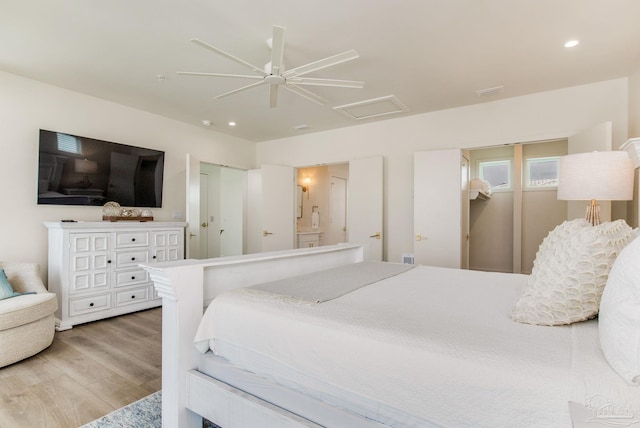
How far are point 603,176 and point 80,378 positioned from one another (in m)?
4.03

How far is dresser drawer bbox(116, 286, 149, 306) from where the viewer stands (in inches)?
147

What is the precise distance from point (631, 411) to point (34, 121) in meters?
4.90

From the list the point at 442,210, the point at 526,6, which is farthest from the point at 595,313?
the point at 442,210

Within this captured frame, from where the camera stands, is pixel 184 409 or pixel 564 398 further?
pixel 184 409

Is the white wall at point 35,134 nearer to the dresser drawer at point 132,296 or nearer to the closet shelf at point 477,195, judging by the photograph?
the dresser drawer at point 132,296

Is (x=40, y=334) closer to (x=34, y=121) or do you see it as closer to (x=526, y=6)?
(x=34, y=121)

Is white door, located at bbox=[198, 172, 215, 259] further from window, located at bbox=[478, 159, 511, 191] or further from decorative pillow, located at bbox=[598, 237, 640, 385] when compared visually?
decorative pillow, located at bbox=[598, 237, 640, 385]

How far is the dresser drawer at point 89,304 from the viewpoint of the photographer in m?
3.36

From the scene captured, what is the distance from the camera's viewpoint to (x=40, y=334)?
2.67m

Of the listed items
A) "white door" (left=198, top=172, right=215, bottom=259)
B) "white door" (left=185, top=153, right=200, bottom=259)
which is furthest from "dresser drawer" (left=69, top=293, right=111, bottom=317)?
"white door" (left=198, top=172, right=215, bottom=259)

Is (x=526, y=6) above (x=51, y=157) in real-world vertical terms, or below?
above

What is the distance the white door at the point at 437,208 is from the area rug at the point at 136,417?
3.25 m

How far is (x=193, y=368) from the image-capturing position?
1550 millimetres

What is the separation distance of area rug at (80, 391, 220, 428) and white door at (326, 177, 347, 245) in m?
5.35
